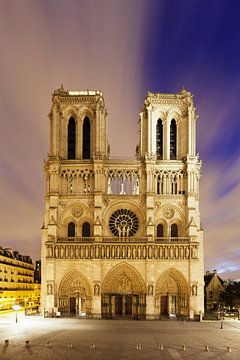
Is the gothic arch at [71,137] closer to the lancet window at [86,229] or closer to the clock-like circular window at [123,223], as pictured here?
the lancet window at [86,229]

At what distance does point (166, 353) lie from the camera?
27.0 metres

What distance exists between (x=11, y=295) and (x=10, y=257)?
6.36 metres

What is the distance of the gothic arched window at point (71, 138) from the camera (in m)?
55.1

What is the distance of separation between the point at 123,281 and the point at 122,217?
6.69 m

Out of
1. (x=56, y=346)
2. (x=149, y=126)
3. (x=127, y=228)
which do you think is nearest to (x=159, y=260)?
(x=127, y=228)

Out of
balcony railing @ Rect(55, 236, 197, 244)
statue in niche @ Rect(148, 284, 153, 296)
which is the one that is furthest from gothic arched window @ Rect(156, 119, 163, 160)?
statue in niche @ Rect(148, 284, 153, 296)

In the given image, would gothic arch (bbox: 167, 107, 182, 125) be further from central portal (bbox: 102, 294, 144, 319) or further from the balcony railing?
central portal (bbox: 102, 294, 144, 319)

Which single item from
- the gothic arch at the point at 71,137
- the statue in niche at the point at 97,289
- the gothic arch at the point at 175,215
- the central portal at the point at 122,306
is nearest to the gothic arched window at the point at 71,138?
the gothic arch at the point at 71,137

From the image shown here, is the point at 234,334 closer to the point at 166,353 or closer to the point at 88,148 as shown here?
the point at 166,353

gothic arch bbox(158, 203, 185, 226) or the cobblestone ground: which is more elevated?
gothic arch bbox(158, 203, 185, 226)

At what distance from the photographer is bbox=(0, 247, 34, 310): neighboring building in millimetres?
62531

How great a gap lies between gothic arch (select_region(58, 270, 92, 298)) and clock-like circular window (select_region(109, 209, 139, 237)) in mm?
5857

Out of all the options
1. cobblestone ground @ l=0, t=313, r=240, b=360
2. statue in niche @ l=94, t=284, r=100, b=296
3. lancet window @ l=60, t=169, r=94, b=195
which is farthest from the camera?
lancet window @ l=60, t=169, r=94, b=195

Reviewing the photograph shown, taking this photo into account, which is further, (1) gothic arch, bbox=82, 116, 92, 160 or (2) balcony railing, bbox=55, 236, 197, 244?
(1) gothic arch, bbox=82, 116, 92, 160
